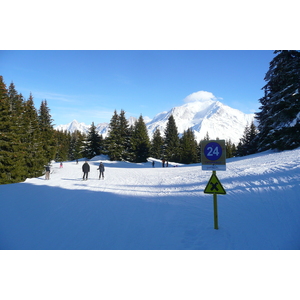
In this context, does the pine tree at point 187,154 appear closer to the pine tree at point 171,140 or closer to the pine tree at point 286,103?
the pine tree at point 171,140

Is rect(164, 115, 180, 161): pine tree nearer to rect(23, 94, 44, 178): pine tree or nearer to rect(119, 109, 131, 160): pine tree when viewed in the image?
rect(119, 109, 131, 160): pine tree

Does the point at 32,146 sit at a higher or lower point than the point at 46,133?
lower

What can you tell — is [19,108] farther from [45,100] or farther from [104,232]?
[104,232]

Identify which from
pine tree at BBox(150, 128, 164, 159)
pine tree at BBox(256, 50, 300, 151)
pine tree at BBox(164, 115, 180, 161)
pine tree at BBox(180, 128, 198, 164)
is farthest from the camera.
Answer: pine tree at BBox(150, 128, 164, 159)

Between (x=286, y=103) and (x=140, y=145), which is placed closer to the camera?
Result: (x=286, y=103)

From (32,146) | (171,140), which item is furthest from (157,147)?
(32,146)

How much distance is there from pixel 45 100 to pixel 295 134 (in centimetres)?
4580

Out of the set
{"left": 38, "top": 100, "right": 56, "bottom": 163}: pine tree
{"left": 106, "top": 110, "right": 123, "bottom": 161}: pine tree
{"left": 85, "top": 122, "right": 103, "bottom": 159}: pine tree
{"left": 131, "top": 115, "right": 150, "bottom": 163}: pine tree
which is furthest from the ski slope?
{"left": 85, "top": 122, "right": 103, "bottom": 159}: pine tree

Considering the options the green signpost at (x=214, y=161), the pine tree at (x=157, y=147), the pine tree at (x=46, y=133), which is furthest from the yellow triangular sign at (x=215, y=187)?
the pine tree at (x=157, y=147)

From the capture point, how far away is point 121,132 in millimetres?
50531

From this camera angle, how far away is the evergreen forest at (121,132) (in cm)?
1766

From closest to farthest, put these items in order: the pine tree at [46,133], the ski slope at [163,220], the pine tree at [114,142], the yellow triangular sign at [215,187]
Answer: the ski slope at [163,220], the yellow triangular sign at [215,187], the pine tree at [46,133], the pine tree at [114,142]

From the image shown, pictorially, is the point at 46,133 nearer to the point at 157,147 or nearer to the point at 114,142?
the point at 114,142

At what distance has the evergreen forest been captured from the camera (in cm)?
1766
